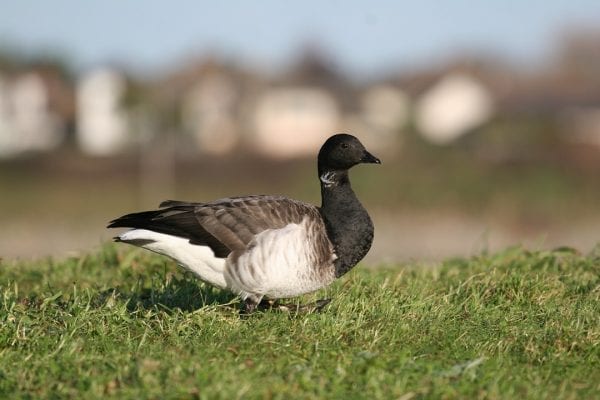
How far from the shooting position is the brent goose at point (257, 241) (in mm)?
7096

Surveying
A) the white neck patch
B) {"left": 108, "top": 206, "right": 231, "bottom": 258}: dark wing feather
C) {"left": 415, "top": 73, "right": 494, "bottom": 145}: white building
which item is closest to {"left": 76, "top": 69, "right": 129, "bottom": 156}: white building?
{"left": 415, "top": 73, "right": 494, "bottom": 145}: white building

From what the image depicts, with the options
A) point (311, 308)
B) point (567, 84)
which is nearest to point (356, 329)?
point (311, 308)

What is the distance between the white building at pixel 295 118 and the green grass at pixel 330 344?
6844cm

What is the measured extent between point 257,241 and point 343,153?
1353mm

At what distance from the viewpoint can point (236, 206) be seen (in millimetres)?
7492

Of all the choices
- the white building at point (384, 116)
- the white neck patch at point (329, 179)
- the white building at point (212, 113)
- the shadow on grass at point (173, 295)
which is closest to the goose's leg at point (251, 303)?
the shadow on grass at point (173, 295)

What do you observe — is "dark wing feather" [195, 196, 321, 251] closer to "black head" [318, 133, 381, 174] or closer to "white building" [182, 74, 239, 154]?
"black head" [318, 133, 381, 174]

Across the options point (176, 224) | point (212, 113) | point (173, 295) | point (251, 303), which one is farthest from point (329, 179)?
point (212, 113)

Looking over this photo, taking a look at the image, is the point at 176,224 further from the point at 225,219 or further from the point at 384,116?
the point at 384,116

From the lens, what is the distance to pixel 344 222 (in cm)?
764

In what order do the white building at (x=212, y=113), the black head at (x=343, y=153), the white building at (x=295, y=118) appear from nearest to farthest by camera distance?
the black head at (x=343, y=153)
the white building at (x=212, y=113)
the white building at (x=295, y=118)

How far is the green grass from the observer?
17.9ft

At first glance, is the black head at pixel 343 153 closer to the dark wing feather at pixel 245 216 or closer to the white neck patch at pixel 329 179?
the white neck patch at pixel 329 179

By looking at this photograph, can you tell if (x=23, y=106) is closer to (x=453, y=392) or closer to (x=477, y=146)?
(x=477, y=146)
